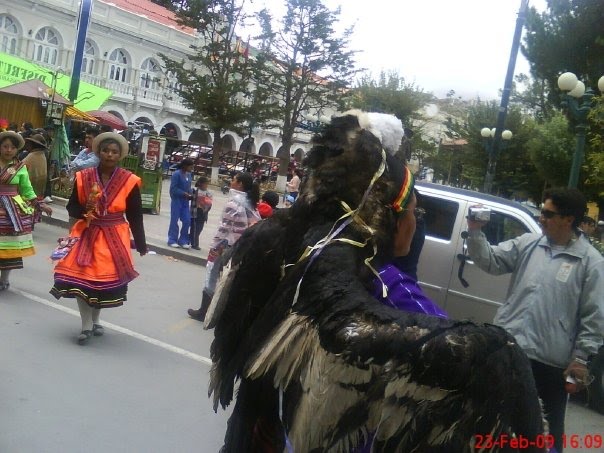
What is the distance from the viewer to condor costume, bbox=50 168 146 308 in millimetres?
5488

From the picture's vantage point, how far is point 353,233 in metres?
1.47

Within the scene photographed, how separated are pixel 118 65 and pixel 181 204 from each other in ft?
101

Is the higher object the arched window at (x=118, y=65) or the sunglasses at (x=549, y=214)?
the arched window at (x=118, y=65)

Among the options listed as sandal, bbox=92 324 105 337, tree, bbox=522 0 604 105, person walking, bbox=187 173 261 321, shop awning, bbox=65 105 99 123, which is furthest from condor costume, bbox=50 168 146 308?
tree, bbox=522 0 604 105

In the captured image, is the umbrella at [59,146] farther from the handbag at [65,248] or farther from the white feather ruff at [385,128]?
the white feather ruff at [385,128]

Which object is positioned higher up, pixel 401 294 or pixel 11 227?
pixel 401 294

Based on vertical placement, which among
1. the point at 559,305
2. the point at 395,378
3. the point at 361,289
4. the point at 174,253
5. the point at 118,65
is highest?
the point at 118,65

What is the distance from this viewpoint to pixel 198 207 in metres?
11.6

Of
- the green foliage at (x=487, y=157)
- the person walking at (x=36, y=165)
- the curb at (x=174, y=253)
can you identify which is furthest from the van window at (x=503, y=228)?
the green foliage at (x=487, y=157)

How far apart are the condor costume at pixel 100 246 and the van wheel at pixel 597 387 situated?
13.8 ft

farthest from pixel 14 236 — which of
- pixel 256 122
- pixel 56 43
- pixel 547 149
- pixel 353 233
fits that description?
pixel 56 43

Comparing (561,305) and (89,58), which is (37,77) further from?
(561,305)

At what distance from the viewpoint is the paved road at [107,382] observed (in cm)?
399

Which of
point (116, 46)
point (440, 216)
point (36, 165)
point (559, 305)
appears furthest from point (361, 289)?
point (116, 46)
